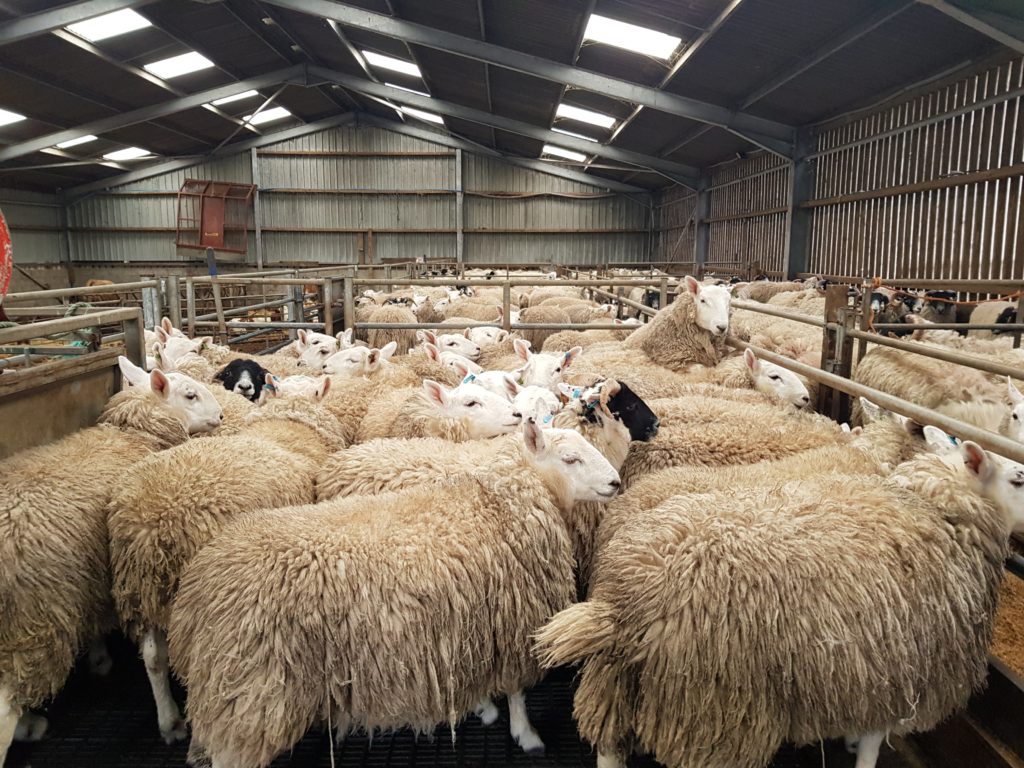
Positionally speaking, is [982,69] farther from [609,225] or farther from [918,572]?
[609,225]

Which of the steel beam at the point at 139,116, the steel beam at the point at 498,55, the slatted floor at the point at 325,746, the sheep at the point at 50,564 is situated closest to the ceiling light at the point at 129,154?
the steel beam at the point at 139,116

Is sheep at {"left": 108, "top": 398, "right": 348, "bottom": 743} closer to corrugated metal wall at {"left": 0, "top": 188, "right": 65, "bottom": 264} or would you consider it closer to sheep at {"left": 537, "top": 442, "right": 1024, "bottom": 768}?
sheep at {"left": 537, "top": 442, "right": 1024, "bottom": 768}

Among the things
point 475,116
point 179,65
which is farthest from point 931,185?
point 179,65

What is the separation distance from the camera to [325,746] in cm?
292

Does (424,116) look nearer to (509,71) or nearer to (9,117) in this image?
(509,71)

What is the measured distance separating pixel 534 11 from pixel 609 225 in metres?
16.6

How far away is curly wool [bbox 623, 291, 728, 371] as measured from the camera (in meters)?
5.86

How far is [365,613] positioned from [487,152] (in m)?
25.0

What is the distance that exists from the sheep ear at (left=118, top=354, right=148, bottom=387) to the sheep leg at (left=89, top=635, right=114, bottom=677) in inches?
60.1

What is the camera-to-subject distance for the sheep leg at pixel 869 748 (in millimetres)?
2234

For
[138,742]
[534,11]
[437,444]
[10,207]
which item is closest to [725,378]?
[437,444]

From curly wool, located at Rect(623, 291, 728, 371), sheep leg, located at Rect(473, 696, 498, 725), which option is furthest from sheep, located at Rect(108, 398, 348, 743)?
curly wool, located at Rect(623, 291, 728, 371)

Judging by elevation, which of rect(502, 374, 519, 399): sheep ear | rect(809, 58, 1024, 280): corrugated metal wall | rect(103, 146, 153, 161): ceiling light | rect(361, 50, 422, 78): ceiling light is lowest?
rect(502, 374, 519, 399): sheep ear

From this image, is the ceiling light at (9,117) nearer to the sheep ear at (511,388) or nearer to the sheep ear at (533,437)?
the sheep ear at (511,388)
